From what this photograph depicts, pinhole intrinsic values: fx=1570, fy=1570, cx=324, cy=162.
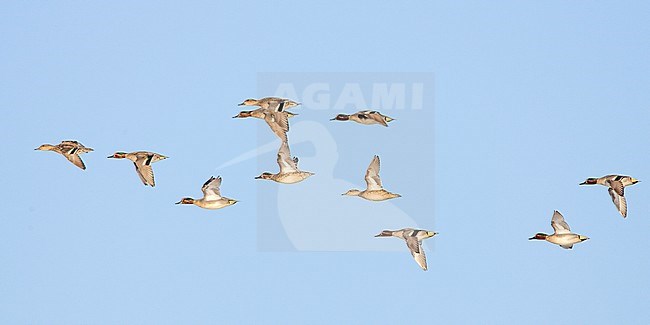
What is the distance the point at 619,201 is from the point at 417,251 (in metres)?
5.76

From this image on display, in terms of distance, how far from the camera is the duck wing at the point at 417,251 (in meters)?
41.3

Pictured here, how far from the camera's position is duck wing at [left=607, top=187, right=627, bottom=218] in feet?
139

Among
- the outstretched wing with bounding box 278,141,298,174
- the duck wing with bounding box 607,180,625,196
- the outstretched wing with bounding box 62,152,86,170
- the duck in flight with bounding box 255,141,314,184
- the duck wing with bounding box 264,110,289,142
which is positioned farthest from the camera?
the outstretched wing with bounding box 278,141,298,174

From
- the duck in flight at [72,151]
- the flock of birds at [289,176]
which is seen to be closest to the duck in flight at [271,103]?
the flock of birds at [289,176]

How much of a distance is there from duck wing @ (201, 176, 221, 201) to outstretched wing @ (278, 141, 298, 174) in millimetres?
1789

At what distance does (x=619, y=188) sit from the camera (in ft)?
139

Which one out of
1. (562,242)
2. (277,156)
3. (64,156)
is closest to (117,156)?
(64,156)

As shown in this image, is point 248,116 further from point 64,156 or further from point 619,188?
point 619,188


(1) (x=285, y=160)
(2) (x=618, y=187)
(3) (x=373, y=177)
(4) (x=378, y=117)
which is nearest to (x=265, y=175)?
(1) (x=285, y=160)

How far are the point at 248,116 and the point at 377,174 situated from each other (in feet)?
13.0

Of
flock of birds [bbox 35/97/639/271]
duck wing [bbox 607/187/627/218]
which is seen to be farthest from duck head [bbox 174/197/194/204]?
duck wing [bbox 607/187/627/218]

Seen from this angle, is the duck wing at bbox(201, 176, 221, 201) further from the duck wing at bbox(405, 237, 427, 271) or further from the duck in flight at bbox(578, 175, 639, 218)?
the duck in flight at bbox(578, 175, 639, 218)

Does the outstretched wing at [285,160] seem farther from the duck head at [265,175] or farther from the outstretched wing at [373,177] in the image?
the outstretched wing at [373,177]

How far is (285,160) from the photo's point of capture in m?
43.7
